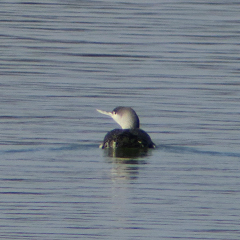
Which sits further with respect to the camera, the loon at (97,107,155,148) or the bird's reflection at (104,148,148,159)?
the loon at (97,107,155,148)

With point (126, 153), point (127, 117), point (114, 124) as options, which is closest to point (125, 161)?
point (126, 153)

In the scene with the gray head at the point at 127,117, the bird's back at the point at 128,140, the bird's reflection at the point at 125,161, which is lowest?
the bird's reflection at the point at 125,161

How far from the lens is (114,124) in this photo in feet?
49.7

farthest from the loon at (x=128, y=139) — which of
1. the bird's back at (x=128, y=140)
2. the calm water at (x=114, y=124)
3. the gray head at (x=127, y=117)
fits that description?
the gray head at (x=127, y=117)

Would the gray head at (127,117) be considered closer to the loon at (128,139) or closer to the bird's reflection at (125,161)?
the loon at (128,139)

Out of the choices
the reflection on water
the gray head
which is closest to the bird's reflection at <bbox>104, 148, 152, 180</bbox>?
the reflection on water

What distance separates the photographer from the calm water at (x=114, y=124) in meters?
9.38

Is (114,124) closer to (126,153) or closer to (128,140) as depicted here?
(128,140)

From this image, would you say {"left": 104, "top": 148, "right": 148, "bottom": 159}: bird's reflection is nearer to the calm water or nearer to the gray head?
the calm water

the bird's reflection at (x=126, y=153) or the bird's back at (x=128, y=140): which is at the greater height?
the bird's back at (x=128, y=140)

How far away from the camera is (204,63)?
64.0 feet

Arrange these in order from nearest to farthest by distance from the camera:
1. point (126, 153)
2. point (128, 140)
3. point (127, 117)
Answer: point (126, 153) → point (128, 140) → point (127, 117)

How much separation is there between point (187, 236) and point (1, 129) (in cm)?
566

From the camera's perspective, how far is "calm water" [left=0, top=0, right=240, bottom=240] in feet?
30.8
